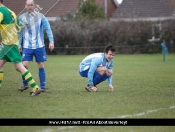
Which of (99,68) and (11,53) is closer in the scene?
(11,53)

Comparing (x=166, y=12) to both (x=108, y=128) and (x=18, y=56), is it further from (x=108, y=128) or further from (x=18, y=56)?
(x=108, y=128)

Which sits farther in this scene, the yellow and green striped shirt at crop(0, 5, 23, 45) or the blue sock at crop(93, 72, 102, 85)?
the blue sock at crop(93, 72, 102, 85)

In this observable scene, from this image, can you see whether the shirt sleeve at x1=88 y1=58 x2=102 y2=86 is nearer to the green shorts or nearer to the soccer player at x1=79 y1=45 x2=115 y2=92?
the soccer player at x1=79 y1=45 x2=115 y2=92

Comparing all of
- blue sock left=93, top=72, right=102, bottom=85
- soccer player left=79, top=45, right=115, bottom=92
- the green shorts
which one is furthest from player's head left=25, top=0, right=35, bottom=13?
blue sock left=93, top=72, right=102, bottom=85

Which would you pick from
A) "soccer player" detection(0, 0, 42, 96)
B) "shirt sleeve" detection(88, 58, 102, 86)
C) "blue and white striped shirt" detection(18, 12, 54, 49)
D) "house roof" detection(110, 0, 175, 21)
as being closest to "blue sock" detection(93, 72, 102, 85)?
"shirt sleeve" detection(88, 58, 102, 86)

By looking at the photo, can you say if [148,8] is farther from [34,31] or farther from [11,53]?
[11,53]

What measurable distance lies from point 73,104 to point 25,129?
232 cm

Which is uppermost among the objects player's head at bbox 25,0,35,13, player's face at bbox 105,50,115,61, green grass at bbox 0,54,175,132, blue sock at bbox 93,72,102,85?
player's head at bbox 25,0,35,13

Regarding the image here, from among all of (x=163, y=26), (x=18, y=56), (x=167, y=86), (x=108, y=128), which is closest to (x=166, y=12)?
(x=163, y=26)

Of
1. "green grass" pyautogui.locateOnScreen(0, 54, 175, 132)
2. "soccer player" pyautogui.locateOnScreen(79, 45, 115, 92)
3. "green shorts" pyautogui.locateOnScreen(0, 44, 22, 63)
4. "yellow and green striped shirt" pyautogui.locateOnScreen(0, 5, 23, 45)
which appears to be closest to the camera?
"green grass" pyautogui.locateOnScreen(0, 54, 175, 132)

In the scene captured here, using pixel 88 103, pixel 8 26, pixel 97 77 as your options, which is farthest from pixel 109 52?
pixel 8 26

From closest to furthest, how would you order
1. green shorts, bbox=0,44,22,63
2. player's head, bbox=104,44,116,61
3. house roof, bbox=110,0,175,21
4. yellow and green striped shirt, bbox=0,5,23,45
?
yellow and green striped shirt, bbox=0,5,23,45
green shorts, bbox=0,44,22,63
player's head, bbox=104,44,116,61
house roof, bbox=110,0,175,21

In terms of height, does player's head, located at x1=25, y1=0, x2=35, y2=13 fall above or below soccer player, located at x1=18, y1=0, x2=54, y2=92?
above

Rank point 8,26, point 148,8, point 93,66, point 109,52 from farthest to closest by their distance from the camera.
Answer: point 148,8 → point 93,66 → point 109,52 → point 8,26
